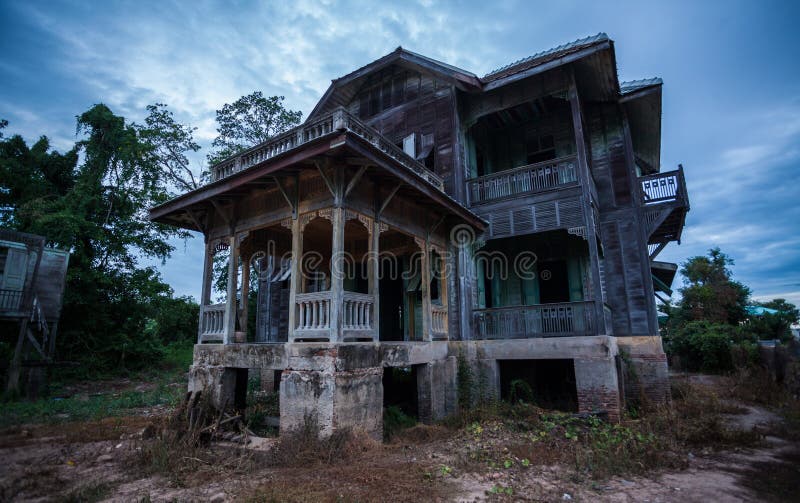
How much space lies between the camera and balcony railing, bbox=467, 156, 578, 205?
442 inches

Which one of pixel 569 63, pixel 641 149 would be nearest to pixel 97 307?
pixel 569 63

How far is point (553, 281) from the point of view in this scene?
13195 millimetres

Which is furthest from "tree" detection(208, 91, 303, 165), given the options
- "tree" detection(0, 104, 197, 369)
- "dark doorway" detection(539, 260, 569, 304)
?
"dark doorway" detection(539, 260, 569, 304)

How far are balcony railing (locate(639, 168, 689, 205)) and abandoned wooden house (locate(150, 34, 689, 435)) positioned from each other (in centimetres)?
5

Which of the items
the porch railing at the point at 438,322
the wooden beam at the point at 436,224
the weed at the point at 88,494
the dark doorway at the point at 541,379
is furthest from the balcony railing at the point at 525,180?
the weed at the point at 88,494

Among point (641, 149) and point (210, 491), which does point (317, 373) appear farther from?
point (641, 149)

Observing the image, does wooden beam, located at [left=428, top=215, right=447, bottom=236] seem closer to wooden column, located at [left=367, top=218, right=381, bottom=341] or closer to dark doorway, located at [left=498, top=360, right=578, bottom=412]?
wooden column, located at [left=367, top=218, right=381, bottom=341]

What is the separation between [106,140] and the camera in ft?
72.1

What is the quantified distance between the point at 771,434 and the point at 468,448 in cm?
598

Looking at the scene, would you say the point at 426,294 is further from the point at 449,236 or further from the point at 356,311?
the point at 356,311

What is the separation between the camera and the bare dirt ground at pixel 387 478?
5.40 metres

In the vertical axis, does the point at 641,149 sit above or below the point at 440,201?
above

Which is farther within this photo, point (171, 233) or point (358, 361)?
point (171, 233)

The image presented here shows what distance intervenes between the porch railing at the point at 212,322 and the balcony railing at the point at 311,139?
3.13 meters
